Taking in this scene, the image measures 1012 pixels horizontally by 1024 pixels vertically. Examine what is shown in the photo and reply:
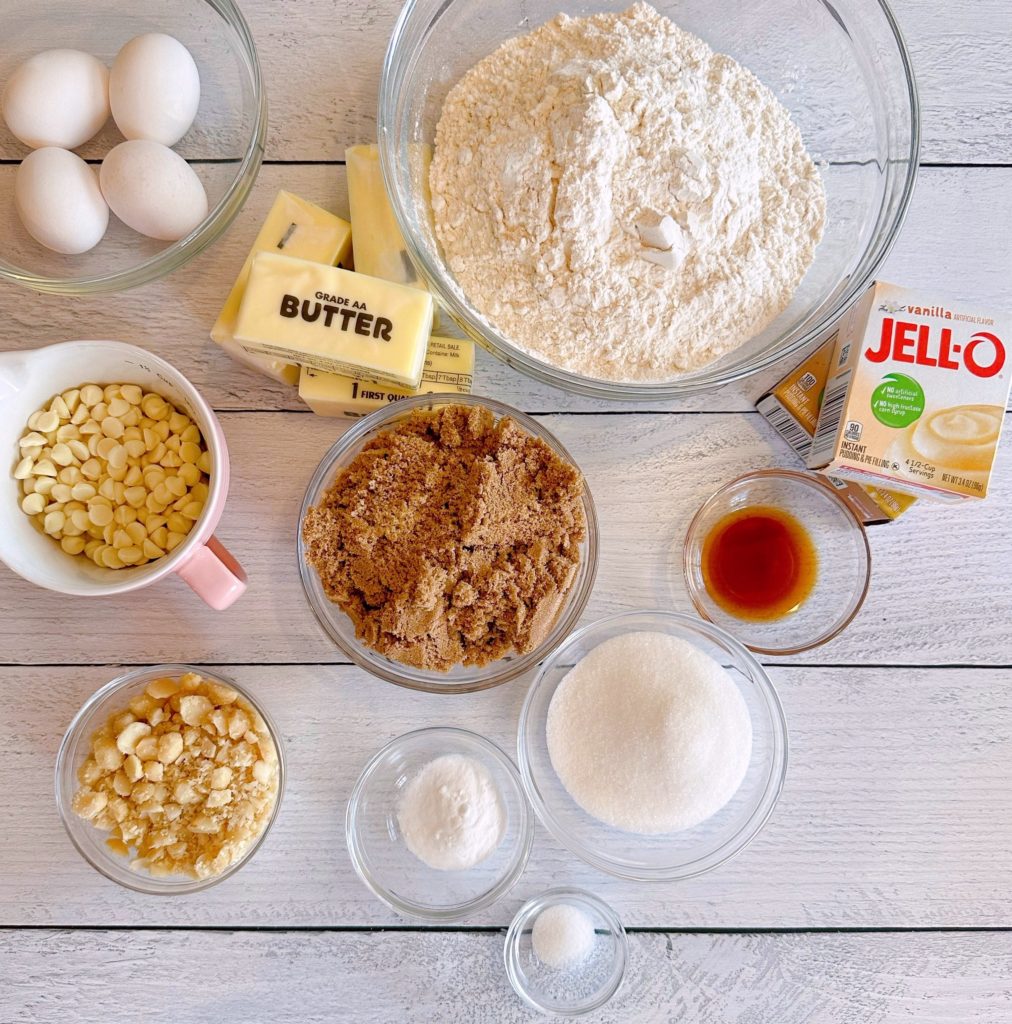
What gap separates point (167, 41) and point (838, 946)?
146 centimetres

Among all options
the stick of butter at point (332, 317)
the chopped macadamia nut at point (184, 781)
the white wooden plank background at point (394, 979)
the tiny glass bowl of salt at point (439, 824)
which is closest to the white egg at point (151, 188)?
the stick of butter at point (332, 317)

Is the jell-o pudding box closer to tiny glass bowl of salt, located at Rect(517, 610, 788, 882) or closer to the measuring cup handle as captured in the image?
tiny glass bowl of salt, located at Rect(517, 610, 788, 882)

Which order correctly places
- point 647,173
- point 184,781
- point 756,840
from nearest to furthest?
point 647,173 → point 184,781 → point 756,840

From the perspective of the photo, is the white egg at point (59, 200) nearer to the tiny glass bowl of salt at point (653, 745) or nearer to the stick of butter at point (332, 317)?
the stick of butter at point (332, 317)

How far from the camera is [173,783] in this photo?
0.97m

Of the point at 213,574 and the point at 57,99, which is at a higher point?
the point at 57,99

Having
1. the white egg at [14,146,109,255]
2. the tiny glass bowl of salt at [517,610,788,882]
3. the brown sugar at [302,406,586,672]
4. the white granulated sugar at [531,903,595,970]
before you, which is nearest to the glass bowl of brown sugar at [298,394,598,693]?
the brown sugar at [302,406,586,672]

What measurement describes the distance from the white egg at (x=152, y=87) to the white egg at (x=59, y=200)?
8 centimetres

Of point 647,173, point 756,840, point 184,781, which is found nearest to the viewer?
point 647,173

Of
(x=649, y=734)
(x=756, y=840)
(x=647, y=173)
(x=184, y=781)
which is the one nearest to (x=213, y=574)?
(x=184, y=781)

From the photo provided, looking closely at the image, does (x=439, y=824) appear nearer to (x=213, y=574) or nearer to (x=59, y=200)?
(x=213, y=574)

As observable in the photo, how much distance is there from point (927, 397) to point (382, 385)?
65 cm

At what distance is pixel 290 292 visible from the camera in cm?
92

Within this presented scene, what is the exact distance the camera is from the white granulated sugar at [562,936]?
1.01 metres
